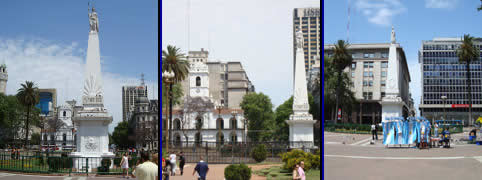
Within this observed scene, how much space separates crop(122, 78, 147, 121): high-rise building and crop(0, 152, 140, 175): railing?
154 cm

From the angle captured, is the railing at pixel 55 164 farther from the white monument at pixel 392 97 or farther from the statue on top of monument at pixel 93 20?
the white monument at pixel 392 97

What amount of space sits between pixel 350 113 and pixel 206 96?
9.86 metres

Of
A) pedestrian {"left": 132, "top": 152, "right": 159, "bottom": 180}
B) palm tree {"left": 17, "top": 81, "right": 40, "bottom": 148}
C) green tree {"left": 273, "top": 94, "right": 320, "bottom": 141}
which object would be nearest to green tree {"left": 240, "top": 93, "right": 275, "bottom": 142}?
green tree {"left": 273, "top": 94, "right": 320, "bottom": 141}

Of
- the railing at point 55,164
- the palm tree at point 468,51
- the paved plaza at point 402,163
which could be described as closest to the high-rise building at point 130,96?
the railing at point 55,164

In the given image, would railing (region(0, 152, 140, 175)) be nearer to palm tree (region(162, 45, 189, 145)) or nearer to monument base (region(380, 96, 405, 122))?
palm tree (region(162, 45, 189, 145))

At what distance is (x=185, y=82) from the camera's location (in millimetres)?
22266

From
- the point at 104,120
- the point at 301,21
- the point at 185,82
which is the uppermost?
the point at 301,21

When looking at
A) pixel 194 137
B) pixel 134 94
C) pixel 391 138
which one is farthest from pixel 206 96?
pixel 391 138

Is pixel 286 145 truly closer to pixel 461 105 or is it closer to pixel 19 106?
pixel 19 106

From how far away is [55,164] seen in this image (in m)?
12.1

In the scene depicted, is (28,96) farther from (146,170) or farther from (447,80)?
(447,80)

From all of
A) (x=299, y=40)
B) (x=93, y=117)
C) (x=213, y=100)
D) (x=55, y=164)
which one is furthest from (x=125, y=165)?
(x=213, y=100)

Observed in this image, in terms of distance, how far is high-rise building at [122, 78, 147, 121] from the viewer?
12863 mm

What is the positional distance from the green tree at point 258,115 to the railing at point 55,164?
20.9 feet
